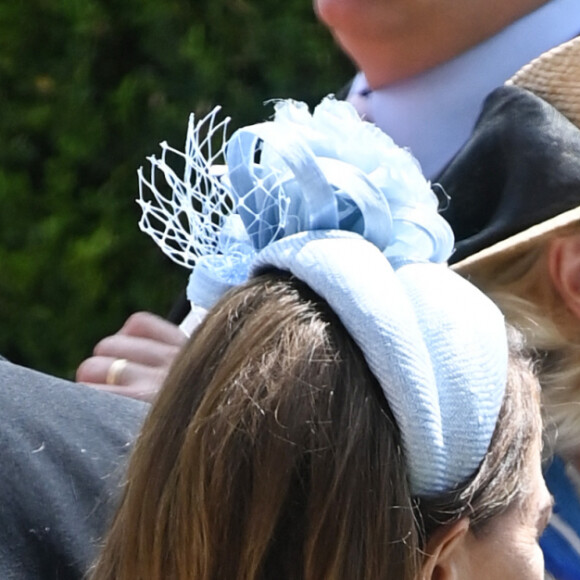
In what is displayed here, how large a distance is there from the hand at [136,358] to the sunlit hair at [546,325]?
1.02 feet

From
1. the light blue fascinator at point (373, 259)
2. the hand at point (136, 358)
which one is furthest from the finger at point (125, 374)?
the light blue fascinator at point (373, 259)

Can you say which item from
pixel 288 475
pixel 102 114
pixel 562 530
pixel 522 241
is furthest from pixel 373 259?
pixel 102 114

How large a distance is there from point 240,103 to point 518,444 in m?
1.30

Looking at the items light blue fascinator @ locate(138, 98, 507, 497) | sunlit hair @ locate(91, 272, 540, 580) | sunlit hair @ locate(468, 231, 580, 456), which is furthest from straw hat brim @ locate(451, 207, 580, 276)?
sunlit hair @ locate(91, 272, 540, 580)

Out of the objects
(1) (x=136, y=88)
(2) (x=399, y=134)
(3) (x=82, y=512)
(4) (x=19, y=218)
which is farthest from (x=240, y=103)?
(3) (x=82, y=512)

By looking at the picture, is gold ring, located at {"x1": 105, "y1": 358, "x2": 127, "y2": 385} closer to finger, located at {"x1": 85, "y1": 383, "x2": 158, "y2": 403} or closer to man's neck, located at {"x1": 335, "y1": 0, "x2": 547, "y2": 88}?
finger, located at {"x1": 85, "y1": 383, "x2": 158, "y2": 403}

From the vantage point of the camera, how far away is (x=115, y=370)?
3.76 ft

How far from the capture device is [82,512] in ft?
3.04

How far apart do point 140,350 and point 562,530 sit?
43 cm

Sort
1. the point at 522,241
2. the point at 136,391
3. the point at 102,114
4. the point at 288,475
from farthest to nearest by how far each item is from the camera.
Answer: the point at 102,114, the point at 136,391, the point at 522,241, the point at 288,475

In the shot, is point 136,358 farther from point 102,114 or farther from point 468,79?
point 102,114

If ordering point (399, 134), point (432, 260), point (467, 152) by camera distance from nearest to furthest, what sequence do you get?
point (432, 260) → point (467, 152) → point (399, 134)

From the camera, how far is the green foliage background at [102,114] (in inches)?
79.4

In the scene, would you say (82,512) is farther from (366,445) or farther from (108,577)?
(366,445)
